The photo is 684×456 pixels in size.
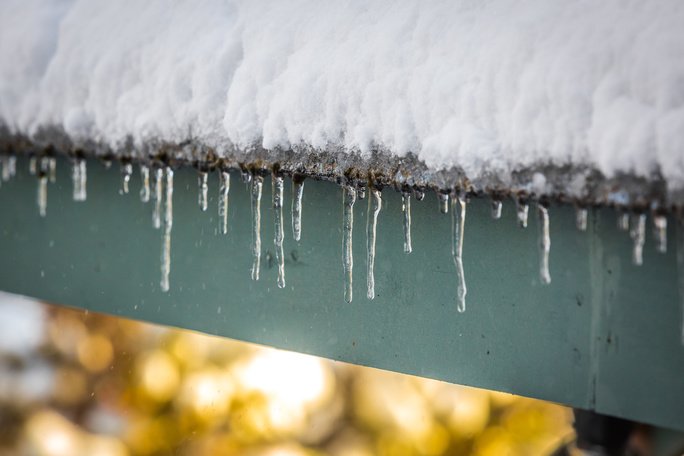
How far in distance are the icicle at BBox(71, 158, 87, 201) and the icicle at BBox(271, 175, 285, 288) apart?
63cm

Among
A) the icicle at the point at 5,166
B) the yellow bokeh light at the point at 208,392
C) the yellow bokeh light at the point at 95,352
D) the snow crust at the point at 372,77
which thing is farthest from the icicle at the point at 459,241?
the yellow bokeh light at the point at 95,352

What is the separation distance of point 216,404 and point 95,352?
0.92m

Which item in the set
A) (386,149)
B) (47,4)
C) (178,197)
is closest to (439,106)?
(386,149)

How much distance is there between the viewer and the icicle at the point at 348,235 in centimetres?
106

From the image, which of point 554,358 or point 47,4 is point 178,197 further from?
point 554,358

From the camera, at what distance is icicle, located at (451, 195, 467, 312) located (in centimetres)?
94

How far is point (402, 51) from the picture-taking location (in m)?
0.91

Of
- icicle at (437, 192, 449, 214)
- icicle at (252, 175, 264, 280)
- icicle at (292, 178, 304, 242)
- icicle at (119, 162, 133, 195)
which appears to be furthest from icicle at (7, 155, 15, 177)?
icicle at (437, 192, 449, 214)

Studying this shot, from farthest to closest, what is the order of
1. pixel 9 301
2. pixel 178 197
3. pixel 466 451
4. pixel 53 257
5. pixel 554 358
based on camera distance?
pixel 9 301 → pixel 466 451 → pixel 53 257 → pixel 178 197 → pixel 554 358

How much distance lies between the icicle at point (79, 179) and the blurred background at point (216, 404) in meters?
1.39

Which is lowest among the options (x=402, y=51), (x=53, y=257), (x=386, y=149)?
(x=53, y=257)

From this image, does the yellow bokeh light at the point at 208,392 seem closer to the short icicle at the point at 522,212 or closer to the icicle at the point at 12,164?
the icicle at the point at 12,164

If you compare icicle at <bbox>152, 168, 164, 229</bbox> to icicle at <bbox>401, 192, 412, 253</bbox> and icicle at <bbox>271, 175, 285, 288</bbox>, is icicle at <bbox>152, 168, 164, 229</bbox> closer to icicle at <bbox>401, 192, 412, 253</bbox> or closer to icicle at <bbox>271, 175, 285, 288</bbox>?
icicle at <bbox>271, 175, 285, 288</bbox>

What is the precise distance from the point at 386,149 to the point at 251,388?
207cm
